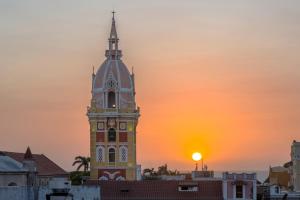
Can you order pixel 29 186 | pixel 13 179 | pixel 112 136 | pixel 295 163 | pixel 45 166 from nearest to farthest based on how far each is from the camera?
1. pixel 29 186
2. pixel 13 179
3. pixel 112 136
4. pixel 45 166
5. pixel 295 163

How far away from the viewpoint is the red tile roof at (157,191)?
101750 millimetres

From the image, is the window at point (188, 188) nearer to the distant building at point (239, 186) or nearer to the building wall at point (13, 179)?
the distant building at point (239, 186)

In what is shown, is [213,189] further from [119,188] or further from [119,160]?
[119,160]

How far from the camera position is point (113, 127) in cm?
12062

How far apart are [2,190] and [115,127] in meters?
37.5

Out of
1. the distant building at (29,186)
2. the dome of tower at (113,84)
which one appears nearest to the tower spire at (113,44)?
the dome of tower at (113,84)

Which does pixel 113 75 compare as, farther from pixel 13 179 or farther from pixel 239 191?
pixel 13 179

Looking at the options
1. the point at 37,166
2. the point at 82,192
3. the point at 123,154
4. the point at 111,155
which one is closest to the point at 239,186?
the point at 82,192

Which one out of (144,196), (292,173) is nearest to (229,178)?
(144,196)

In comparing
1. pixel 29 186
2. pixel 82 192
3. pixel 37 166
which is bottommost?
pixel 82 192

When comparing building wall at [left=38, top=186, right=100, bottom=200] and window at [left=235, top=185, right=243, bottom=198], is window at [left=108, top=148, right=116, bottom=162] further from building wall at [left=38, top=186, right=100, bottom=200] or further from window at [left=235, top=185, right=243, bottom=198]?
window at [left=235, top=185, right=243, bottom=198]

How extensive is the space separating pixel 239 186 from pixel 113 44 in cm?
3060

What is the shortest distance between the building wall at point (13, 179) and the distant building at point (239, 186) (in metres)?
20.1

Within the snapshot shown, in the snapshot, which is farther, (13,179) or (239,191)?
(239,191)
